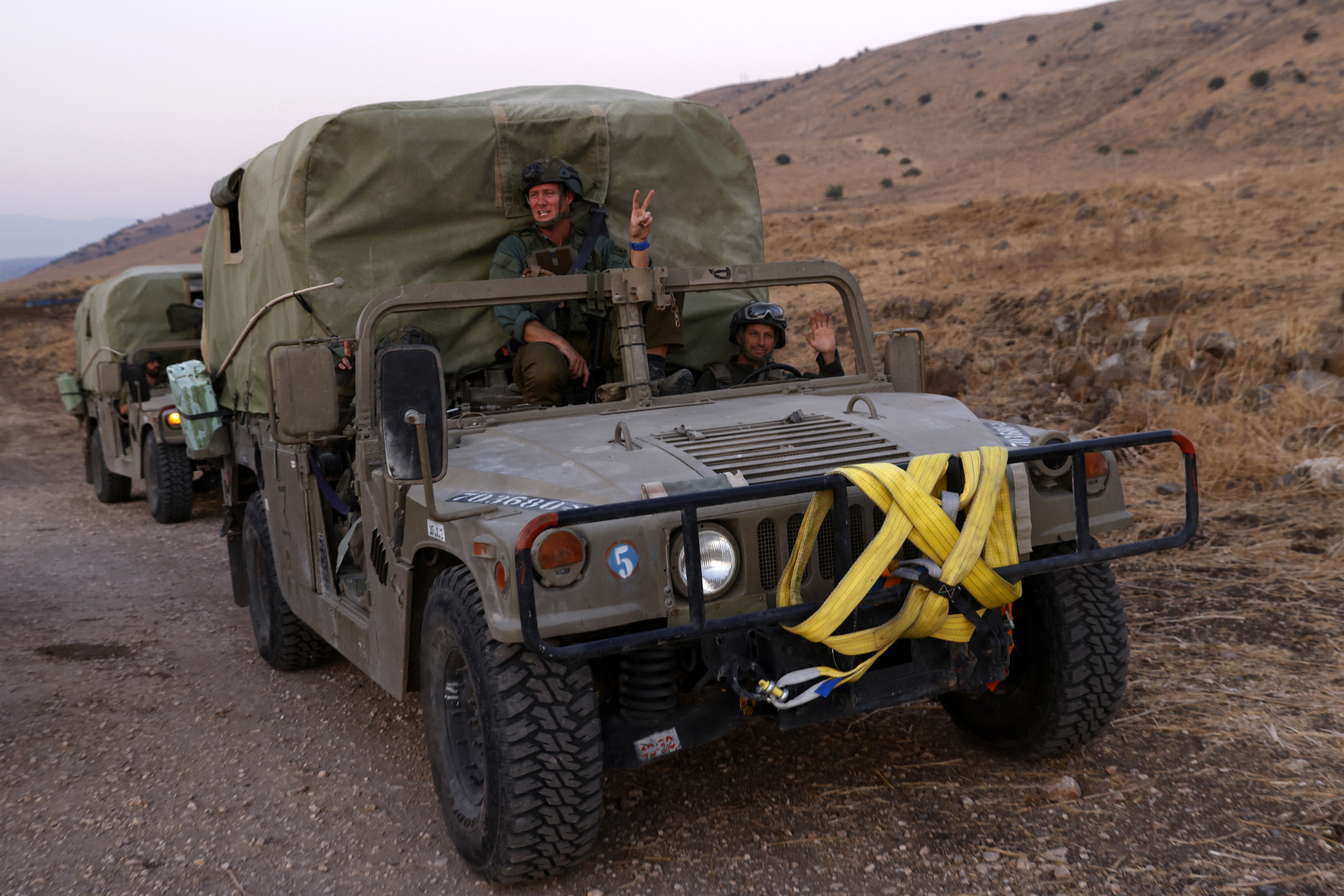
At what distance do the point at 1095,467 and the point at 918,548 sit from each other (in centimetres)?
71

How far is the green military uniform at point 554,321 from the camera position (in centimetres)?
421

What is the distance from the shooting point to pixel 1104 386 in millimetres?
8844

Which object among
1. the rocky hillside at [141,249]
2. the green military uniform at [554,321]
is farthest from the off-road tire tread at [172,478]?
the rocky hillside at [141,249]

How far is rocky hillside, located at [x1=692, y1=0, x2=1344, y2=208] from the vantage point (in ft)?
121

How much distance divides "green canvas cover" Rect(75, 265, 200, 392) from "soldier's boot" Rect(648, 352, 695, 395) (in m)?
7.13

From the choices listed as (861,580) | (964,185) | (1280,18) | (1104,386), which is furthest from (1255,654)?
(1280,18)

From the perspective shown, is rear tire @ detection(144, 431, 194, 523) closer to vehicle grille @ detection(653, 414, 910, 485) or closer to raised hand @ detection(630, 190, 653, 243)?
raised hand @ detection(630, 190, 653, 243)

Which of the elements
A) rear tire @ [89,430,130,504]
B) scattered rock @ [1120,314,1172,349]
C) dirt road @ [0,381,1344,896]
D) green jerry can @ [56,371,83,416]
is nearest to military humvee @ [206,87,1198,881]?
dirt road @ [0,381,1344,896]

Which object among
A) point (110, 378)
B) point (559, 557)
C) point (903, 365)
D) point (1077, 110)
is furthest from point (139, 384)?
point (1077, 110)

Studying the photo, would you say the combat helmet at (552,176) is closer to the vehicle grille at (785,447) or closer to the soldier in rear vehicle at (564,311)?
the soldier in rear vehicle at (564,311)

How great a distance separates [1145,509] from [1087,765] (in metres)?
3.13

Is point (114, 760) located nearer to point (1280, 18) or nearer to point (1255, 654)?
point (1255, 654)

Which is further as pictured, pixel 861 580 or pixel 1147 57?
A: pixel 1147 57

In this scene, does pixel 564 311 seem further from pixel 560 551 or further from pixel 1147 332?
pixel 1147 332
